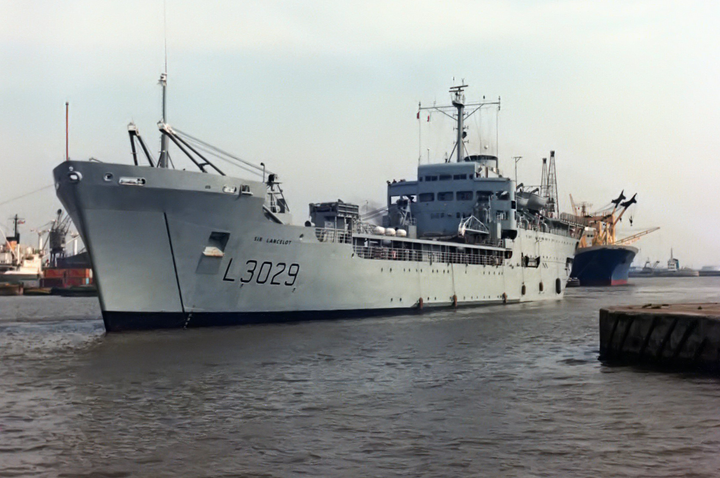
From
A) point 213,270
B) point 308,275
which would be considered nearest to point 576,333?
point 308,275

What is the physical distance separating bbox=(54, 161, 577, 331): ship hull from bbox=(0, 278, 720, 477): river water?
243cm

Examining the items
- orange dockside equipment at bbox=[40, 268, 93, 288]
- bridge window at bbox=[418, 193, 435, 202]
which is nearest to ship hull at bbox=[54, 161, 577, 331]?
bridge window at bbox=[418, 193, 435, 202]

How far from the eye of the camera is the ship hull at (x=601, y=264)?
107 metres

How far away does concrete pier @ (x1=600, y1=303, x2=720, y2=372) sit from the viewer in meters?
18.4

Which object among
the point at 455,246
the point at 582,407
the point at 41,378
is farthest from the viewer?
the point at 455,246

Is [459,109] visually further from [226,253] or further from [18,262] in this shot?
[18,262]

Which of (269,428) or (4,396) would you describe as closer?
(269,428)

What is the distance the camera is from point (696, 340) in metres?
18.7

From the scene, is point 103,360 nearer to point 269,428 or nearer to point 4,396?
point 4,396

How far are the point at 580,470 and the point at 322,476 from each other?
3875 millimetres

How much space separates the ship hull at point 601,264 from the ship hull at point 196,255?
80.8 m

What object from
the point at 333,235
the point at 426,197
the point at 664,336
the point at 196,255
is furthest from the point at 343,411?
the point at 426,197

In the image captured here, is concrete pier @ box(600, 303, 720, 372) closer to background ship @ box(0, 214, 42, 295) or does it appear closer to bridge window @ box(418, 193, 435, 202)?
bridge window @ box(418, 193, 435, 202)

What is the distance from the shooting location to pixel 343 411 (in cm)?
1473
